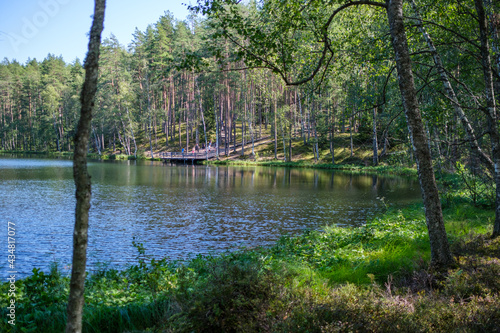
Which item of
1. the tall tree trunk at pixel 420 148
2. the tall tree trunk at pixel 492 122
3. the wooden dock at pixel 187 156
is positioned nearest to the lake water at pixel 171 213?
the tall tree trunk at pixel 492 122

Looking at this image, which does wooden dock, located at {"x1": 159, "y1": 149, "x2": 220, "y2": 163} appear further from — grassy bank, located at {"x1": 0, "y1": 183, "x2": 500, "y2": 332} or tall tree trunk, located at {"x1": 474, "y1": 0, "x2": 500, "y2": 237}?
tall tree trunk, located at {"x1": 474, "y1": 0, "x2": 500, "y2": 237}

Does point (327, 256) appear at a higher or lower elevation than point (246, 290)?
lower

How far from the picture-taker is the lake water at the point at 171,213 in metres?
11.5

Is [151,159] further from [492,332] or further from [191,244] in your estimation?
[492,332]

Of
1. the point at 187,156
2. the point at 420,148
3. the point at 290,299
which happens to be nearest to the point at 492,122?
the point at 420,148

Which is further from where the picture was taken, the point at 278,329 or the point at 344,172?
the point at 344,172

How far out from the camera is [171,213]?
18.0m

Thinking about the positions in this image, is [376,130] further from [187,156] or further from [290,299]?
Result: [187,156]

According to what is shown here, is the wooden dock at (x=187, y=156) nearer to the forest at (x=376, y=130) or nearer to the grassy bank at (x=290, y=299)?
the forest at (x=376, y=130)

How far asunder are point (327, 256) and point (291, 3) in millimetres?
5823

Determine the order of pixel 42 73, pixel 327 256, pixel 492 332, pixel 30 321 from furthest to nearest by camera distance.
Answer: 1. pixel 42 73
2. pixel 327 256
3. pixel 30 321
4. pixel 492 332

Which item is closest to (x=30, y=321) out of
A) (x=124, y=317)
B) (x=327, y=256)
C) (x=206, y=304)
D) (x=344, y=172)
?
(x=124, y=317)

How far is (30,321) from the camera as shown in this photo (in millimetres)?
4852

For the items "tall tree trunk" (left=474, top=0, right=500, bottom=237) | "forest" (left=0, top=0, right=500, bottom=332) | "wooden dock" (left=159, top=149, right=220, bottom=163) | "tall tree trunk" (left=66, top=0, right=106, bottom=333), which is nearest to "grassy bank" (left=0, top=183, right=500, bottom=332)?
"forest" (left=0, top=0, right=500, bottom=332)
